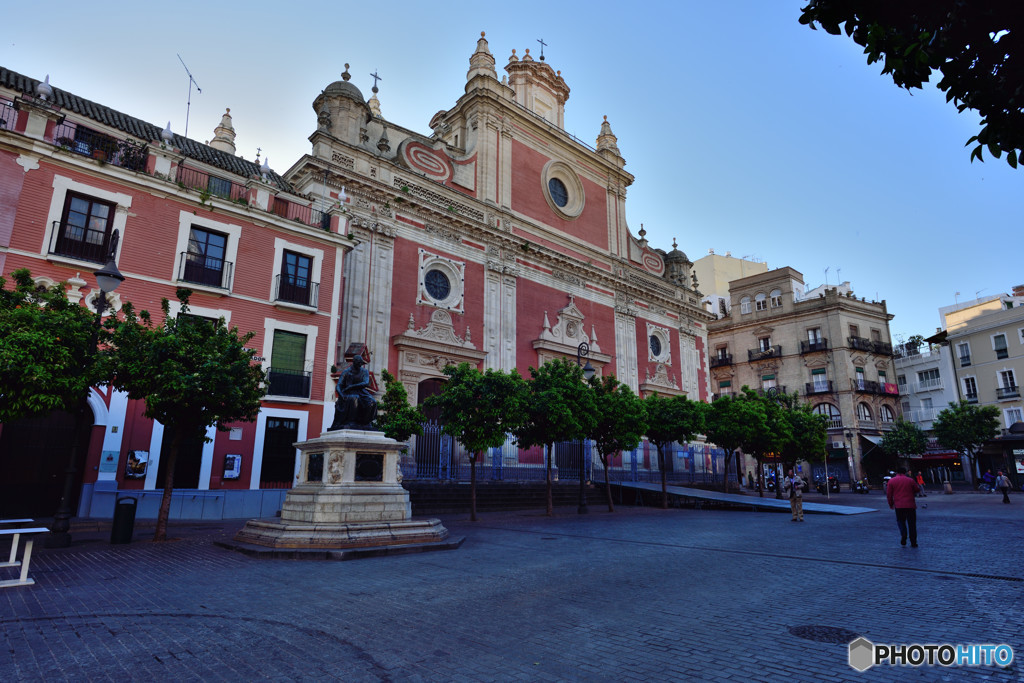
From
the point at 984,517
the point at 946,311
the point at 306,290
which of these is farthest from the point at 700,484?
the point at 946,311

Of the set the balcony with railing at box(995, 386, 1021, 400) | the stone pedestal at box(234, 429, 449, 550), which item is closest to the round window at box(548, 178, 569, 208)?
the stone pedestal at box(234, 429, 449, 550)

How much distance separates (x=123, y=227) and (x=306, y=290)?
4988 mm

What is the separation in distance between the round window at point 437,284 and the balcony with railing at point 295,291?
19.8ft

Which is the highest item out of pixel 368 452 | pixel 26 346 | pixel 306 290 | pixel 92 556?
pixel 306 290

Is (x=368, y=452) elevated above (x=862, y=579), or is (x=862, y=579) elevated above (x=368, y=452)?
(x=368, y=452)

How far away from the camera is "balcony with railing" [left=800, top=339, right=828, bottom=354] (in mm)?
40969

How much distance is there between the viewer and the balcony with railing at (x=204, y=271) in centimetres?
1622

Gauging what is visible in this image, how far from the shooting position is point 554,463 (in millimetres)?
26031

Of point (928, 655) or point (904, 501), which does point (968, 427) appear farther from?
point (928, 655)

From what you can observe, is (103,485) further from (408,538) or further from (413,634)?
(413,634)

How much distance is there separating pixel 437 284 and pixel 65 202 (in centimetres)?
1262

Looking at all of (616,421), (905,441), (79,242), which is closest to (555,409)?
(616,421)

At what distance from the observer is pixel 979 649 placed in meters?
4.14

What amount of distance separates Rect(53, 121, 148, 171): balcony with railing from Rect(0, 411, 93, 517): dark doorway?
22.4 feet
